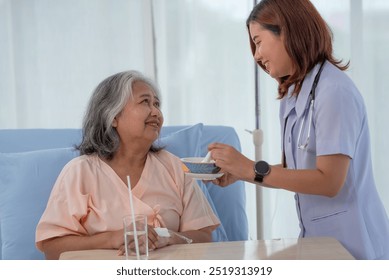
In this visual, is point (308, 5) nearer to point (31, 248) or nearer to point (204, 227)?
point (204, 227)

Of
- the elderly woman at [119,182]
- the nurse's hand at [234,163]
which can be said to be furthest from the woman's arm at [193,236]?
the nurse's hand at [234,163]

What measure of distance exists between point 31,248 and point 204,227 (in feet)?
2.19

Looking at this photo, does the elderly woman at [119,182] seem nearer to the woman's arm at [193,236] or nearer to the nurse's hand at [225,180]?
the woman's arm at [193,236]

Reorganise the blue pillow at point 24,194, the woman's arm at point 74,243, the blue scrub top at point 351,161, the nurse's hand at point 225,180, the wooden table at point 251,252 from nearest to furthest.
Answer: the wooden table at point 251,252
the blue scrub top at point 351,161
the woman's arm at point 74,243
the nurse's hand at point 225,180
the blue pillow at point 24,194

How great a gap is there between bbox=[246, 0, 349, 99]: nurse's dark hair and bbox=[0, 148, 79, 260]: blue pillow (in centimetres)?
88

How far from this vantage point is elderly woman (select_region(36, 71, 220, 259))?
1798mm

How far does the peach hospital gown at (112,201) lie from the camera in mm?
1803

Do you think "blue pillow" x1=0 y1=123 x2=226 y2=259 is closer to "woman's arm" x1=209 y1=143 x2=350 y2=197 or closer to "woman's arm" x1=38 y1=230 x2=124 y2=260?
"woman's arm" x1=38 y1=230 x2=124 y2=260

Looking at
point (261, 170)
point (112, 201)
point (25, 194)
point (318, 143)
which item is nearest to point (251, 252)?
point (261, 170)

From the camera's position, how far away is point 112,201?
1856mm

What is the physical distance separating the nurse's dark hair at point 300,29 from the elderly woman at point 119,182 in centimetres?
52

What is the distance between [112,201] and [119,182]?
7 cm

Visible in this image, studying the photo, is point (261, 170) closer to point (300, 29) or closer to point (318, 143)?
point (318, 143)

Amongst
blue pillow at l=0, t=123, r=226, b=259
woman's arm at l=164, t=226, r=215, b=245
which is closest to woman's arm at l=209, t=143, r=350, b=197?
woman's arm at l=164, t=226, r=215, b=245
